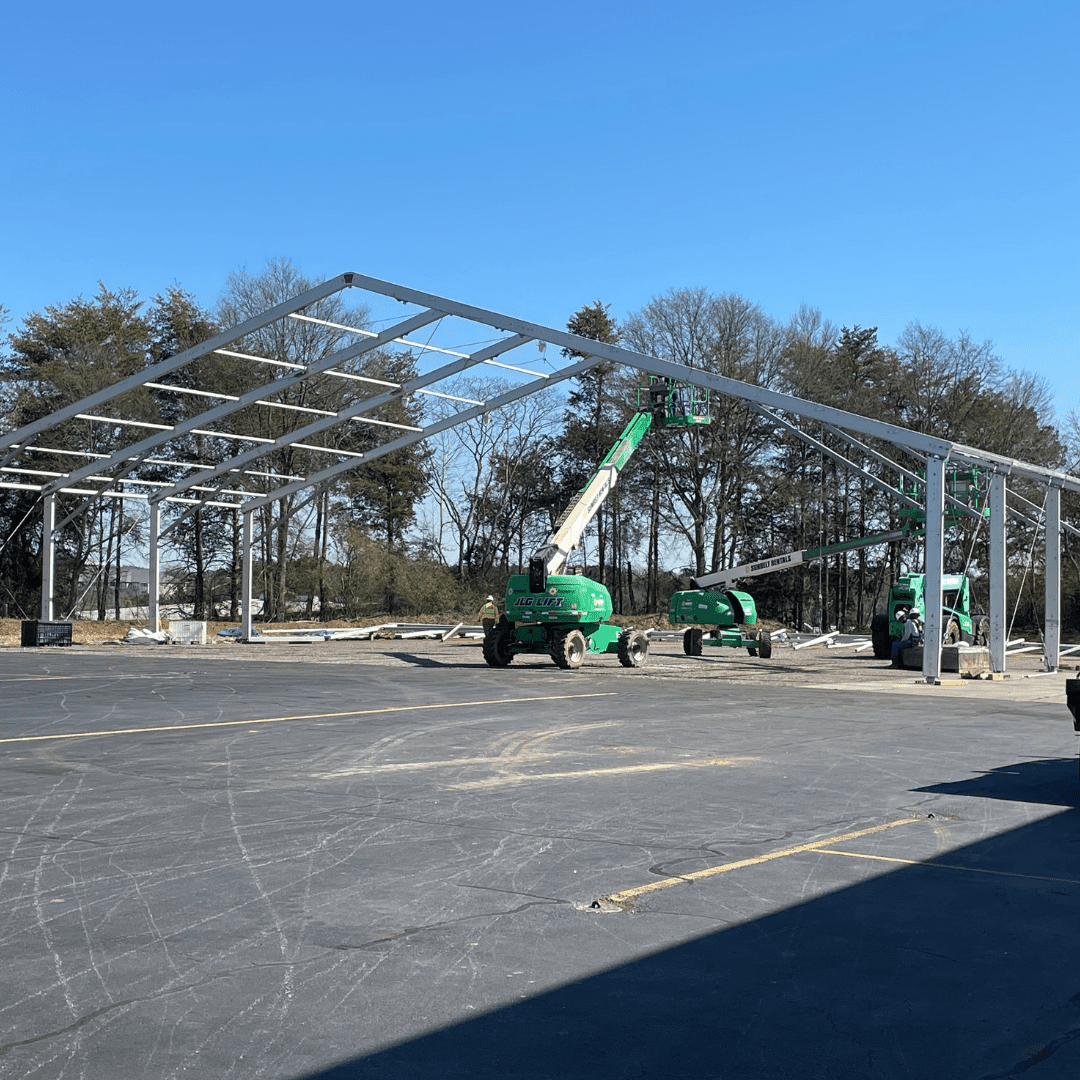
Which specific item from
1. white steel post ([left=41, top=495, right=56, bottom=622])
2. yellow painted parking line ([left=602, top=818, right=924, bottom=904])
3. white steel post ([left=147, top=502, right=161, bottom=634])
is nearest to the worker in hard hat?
yellow painted parking line ([left=602, top=818, right=924, bottom=904])

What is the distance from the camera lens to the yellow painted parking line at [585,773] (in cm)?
1102

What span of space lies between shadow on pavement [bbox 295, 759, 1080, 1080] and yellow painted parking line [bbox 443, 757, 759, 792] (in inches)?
164

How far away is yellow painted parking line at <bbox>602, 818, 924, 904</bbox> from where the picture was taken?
7038 millimetres

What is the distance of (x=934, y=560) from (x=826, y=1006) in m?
20.4

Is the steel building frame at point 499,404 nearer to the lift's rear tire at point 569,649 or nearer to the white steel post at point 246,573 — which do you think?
the white steel post at point 246,573

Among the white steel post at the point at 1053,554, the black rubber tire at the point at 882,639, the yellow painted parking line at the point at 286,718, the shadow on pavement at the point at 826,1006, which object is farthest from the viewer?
the black rubber tire at the point at 882,639

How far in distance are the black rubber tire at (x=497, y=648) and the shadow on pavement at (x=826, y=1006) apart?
22.9 m

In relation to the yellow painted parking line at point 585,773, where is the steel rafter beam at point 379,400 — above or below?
above

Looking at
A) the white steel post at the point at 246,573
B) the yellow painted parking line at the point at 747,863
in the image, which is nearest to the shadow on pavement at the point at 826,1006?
the yellow painted parking line at the point at 747,863

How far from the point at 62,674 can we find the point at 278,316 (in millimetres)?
10547

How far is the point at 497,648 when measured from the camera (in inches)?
1182

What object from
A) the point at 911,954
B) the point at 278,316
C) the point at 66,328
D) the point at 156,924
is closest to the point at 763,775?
the point at 911,954

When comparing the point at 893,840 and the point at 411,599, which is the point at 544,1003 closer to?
the point at 893,840

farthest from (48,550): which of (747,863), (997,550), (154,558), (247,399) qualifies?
(747,863)
